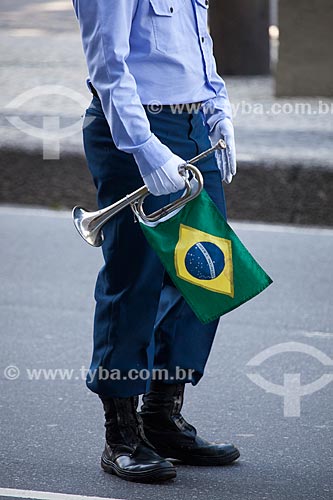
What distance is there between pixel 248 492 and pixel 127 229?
878mm

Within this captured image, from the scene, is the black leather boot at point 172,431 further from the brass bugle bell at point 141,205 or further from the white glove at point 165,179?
the white glove at point 165,179

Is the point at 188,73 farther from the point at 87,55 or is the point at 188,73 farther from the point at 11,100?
the point at 11,100

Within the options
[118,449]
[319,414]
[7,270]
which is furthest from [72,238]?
[118,449]

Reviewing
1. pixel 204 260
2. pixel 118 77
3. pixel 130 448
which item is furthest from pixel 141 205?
pixel 130 448

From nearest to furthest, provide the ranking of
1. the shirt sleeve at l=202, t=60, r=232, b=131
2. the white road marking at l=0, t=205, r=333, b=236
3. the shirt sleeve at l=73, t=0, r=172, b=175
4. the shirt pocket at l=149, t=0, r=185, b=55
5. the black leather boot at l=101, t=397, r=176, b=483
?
the shirt sleeve at l=73, t=0, r=172, b=175, the shirt pocket at l=149, t=0, r=185, b=55, the black leather boot at l=101, t=397, r=176, b=483, the shirt sleeve at l=202, t=60, r=232, b=131, the white road marking at l=0, t=205, r=333, b=236

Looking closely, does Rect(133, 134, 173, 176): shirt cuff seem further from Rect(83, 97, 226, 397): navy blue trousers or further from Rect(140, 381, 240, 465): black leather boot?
Rect(140, 381, 240, 465): black leather boot

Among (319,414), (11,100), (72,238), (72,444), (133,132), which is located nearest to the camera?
(133,132)

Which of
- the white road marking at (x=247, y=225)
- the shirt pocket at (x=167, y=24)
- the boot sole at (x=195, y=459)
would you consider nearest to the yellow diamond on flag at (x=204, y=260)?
the shirt pocket at (x=167, y=24)

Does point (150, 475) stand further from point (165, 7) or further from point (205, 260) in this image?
point (165, 7)

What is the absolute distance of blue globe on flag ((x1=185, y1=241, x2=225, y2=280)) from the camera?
135 inches

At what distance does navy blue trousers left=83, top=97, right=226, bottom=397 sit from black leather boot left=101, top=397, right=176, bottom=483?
7 centimetres

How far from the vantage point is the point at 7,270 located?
6.57 meters

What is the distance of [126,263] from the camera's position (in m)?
3.53

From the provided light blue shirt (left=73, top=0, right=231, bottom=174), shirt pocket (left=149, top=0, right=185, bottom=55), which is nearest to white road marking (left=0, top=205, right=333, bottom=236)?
light blue shirt (left=73, top=0, right=231, bottom=174)
